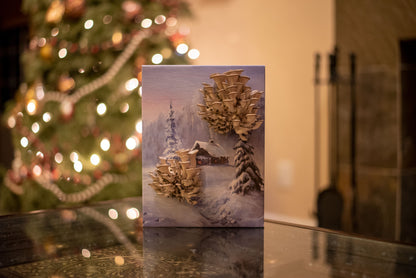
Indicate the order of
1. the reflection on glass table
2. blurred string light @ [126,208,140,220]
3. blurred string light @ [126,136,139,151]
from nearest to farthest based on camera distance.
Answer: the reflection on glass table < blurred string light @ [126,208,140,220] < blurred string light @ [126,136,139,151]

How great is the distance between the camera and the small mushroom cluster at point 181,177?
56 cm

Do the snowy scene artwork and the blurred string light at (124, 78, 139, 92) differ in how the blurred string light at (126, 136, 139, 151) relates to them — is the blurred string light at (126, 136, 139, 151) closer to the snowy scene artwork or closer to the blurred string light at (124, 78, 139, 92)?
the blurred string light at (124, 78, 139, 92)

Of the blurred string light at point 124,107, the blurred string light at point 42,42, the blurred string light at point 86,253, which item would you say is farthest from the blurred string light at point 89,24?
the blurred string light at point 86,253

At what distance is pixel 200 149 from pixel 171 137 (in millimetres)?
46

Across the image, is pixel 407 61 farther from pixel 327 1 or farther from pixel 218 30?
pixel 218 30

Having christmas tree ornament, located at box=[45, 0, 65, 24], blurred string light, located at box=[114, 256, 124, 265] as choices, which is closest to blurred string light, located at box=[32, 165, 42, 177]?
christmas tree ornament, located at box=[45, 0, 65, 24]

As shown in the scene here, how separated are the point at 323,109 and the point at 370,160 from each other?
1.34 feet

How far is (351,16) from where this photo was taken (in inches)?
77.0

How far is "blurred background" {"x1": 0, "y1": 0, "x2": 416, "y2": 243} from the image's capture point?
170 centimetres

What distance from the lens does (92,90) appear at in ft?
5.37

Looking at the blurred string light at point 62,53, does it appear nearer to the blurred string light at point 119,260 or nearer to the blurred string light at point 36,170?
the blurred string light at point 36,170

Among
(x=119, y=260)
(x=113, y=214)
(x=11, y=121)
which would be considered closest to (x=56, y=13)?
(x=11, y=121)

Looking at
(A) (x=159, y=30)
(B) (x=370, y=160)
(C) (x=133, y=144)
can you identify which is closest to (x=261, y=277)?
(C) (x=133, y=144)

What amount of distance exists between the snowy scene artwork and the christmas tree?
101 centimetres
